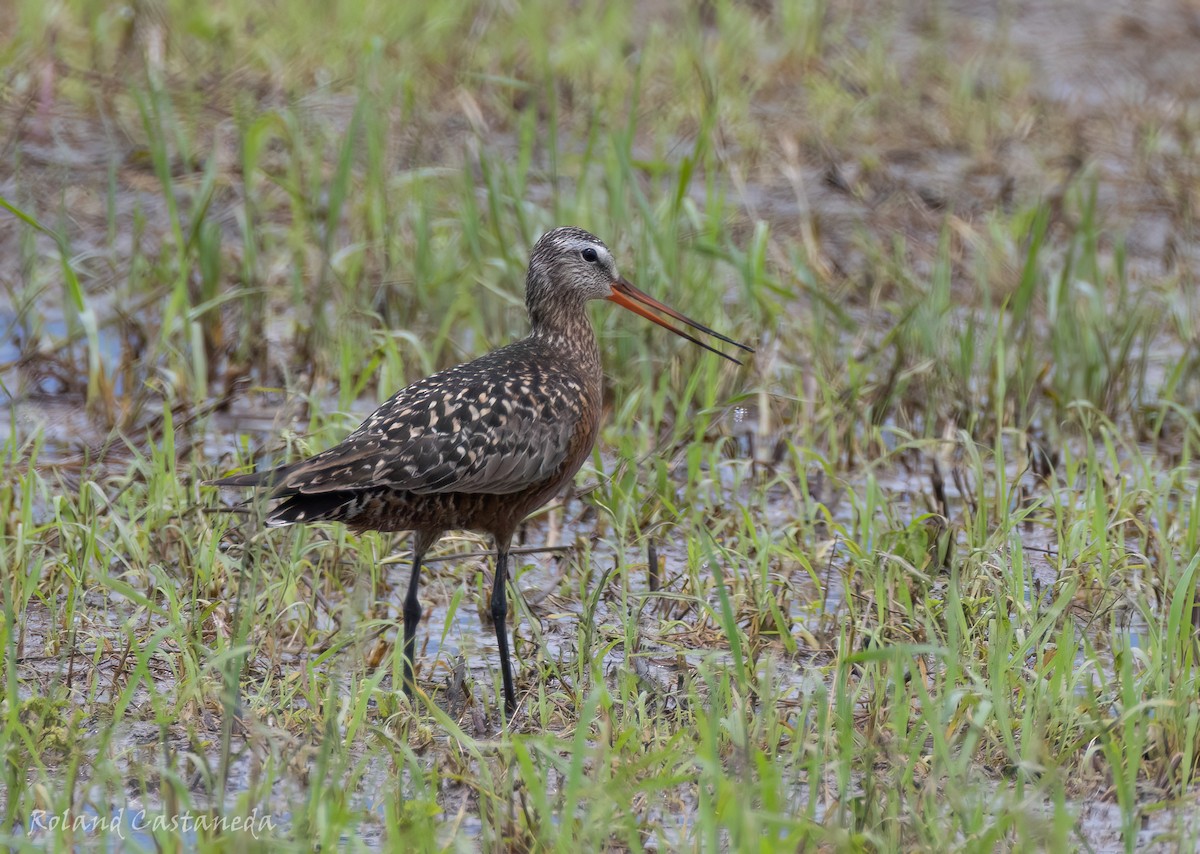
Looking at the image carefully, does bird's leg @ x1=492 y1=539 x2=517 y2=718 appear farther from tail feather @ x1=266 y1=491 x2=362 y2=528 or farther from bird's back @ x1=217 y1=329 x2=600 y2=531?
tail feather @ x1=266 y1=491 x2=362 y2=528

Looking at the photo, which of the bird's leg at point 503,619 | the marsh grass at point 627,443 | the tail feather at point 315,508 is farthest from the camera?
the bird's leg at point 503,619

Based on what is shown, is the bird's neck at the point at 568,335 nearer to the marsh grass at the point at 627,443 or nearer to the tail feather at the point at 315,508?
the marsh grass at the point at 627,443

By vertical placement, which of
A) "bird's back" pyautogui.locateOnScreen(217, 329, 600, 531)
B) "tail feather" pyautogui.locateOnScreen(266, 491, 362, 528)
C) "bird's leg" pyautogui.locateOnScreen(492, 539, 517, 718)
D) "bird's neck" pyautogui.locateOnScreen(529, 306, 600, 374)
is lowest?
"bird's leg" pyautogui.locateOnScreen(492, 539, 517, 718)

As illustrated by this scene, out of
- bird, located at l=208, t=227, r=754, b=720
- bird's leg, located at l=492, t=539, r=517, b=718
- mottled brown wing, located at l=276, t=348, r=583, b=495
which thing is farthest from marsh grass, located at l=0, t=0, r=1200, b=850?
mottled brown wing, located at l=276, t=348, r=583, b=495

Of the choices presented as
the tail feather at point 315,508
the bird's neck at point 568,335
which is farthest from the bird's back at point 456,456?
the bird's neck at point 568,335

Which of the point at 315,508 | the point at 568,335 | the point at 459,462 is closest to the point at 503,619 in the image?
the point at 459,462

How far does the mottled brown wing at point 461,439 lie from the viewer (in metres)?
4.11

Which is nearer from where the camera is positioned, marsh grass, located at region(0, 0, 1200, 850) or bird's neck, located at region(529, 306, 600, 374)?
marsh grass, located at region(0, 0, 1200, 850)

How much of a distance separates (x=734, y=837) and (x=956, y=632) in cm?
105

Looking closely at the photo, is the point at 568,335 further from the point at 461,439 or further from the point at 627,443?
the point at 461,439

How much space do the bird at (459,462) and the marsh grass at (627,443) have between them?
19 centimetres

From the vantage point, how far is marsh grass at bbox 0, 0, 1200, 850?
3469mm

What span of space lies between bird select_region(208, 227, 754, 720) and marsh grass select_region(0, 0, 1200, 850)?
188mm

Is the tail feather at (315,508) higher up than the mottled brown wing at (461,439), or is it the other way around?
the mottled brown wing at (461,439)
